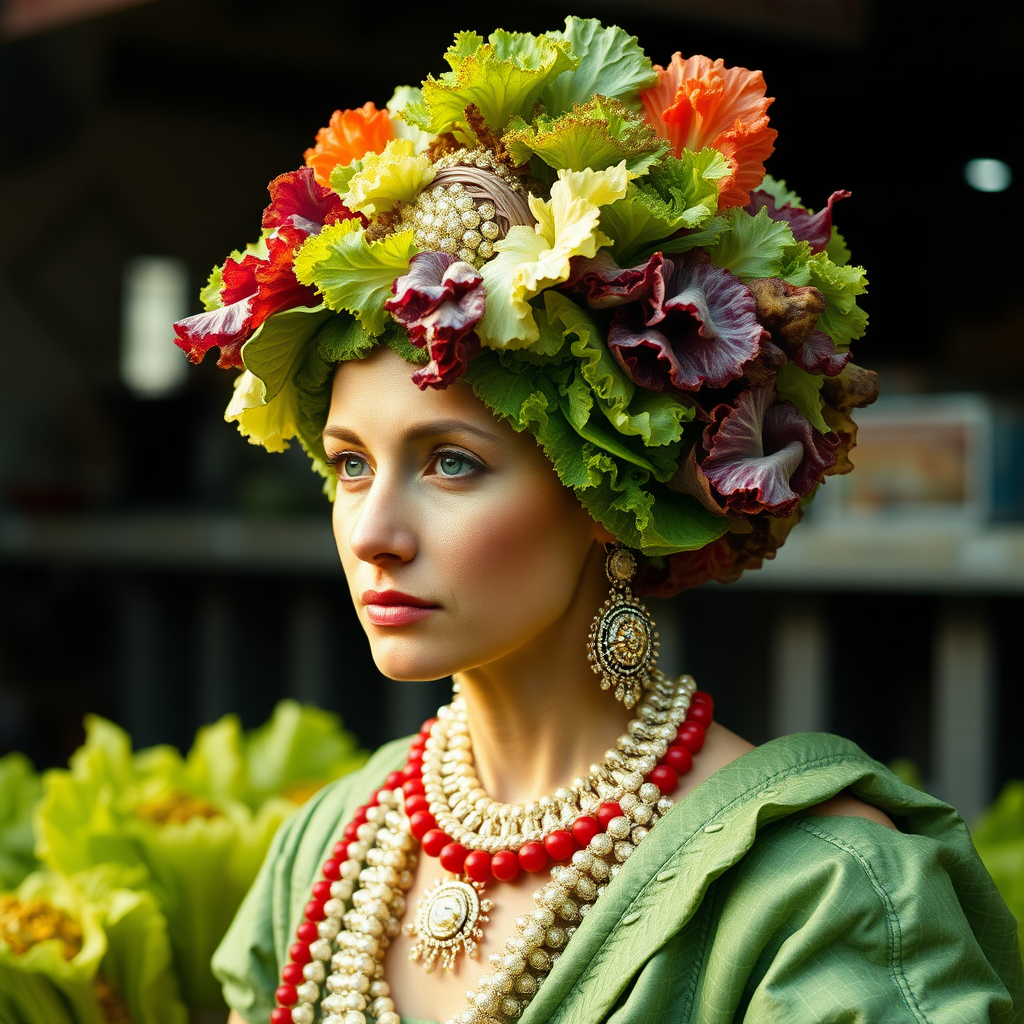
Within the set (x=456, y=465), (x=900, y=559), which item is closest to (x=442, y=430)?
(x=456, y=465)

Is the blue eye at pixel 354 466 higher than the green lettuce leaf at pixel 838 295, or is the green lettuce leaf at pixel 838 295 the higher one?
the green lettuce leaf at pixel 838 295

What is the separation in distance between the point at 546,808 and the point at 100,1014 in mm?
628

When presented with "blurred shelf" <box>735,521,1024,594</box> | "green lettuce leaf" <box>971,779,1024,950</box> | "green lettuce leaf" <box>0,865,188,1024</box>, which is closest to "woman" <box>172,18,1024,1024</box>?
"green lettuce leaf" <box>0,865,188,1024</box>

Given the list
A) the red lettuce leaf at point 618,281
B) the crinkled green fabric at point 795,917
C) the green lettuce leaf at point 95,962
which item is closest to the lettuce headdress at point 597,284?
the red lettuce leaf at point 618,281

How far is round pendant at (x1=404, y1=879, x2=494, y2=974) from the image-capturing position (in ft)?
3.86

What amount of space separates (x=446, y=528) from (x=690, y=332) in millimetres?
253

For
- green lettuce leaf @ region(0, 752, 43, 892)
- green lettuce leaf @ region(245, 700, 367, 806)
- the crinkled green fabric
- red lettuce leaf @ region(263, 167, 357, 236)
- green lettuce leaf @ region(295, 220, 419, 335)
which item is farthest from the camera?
green lettuce leaf @ region(245, 700, 367, 806)

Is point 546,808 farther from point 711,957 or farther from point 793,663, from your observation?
point 793,663

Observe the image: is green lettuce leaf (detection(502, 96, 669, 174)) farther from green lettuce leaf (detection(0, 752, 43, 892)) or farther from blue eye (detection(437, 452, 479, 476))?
green lettuce leaf (detection(0, 752, 43, 892))

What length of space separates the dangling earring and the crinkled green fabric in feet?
0.39

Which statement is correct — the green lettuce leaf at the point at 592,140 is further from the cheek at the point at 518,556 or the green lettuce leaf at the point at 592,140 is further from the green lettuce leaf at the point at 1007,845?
the green lettuce leaf at the point at 1007,845

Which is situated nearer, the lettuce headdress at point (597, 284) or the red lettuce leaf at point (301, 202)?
the lettuce headdress at point (597, 284)

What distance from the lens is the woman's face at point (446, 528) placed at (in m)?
1.10

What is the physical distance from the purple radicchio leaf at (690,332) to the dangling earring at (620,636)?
7.7 inches
